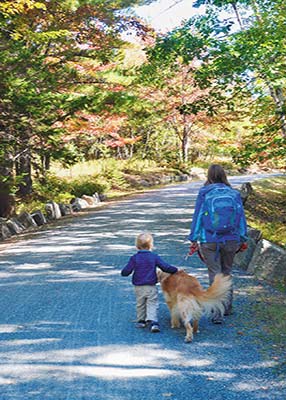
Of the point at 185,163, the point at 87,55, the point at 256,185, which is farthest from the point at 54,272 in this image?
the point at 185,163

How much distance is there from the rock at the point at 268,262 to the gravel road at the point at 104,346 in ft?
0.73

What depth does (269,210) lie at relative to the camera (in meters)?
16.2

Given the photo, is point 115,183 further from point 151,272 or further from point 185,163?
point 151,272

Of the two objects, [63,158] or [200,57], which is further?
[63,158]

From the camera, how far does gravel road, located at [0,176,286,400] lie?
3621 millimetres

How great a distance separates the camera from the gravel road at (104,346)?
11.9ft

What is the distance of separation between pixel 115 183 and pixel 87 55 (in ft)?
35.0

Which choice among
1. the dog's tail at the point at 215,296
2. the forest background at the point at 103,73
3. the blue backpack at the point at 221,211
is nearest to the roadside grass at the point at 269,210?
the forest background at the point at 103,73

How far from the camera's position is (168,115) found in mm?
30172

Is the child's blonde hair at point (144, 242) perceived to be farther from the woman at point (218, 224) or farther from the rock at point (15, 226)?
the rock at point (15, 226)

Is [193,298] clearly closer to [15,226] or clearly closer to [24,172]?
[15,226]

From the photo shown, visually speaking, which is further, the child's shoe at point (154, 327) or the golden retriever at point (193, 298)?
the child's shoe at point (154, 327)

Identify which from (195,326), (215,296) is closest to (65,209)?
(195,326)

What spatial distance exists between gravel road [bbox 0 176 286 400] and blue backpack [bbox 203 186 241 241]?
1039 mm
